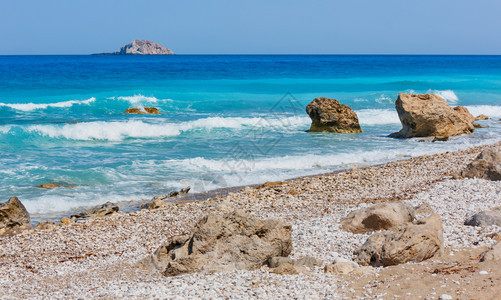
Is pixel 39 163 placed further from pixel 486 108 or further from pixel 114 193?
pixel 486 108

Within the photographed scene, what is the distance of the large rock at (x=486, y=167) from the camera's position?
9.12m

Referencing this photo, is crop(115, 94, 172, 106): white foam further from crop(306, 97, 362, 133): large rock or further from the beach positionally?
the beach

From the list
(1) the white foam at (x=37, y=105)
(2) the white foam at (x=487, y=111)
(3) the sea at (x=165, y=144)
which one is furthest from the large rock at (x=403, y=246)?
(1) the white foam at (x=37, y=105)

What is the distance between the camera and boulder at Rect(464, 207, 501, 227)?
20.9ft

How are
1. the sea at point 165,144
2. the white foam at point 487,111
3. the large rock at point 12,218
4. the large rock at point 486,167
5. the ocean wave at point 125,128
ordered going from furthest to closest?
1. the white foam at point 487,111
2. the ocean wave at point 125,128
3. the sea at point 165,144
4. the large rock at point 486,167
5. the large rock at point 12,218

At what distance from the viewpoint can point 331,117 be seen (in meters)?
19.5

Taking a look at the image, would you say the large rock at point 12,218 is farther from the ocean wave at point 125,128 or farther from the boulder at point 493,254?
the ocean wave at point 125,128

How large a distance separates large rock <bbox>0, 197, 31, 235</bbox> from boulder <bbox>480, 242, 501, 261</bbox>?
752 cm

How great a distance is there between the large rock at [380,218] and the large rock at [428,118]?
11.8 m

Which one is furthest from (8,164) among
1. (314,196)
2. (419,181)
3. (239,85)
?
(239,85)
